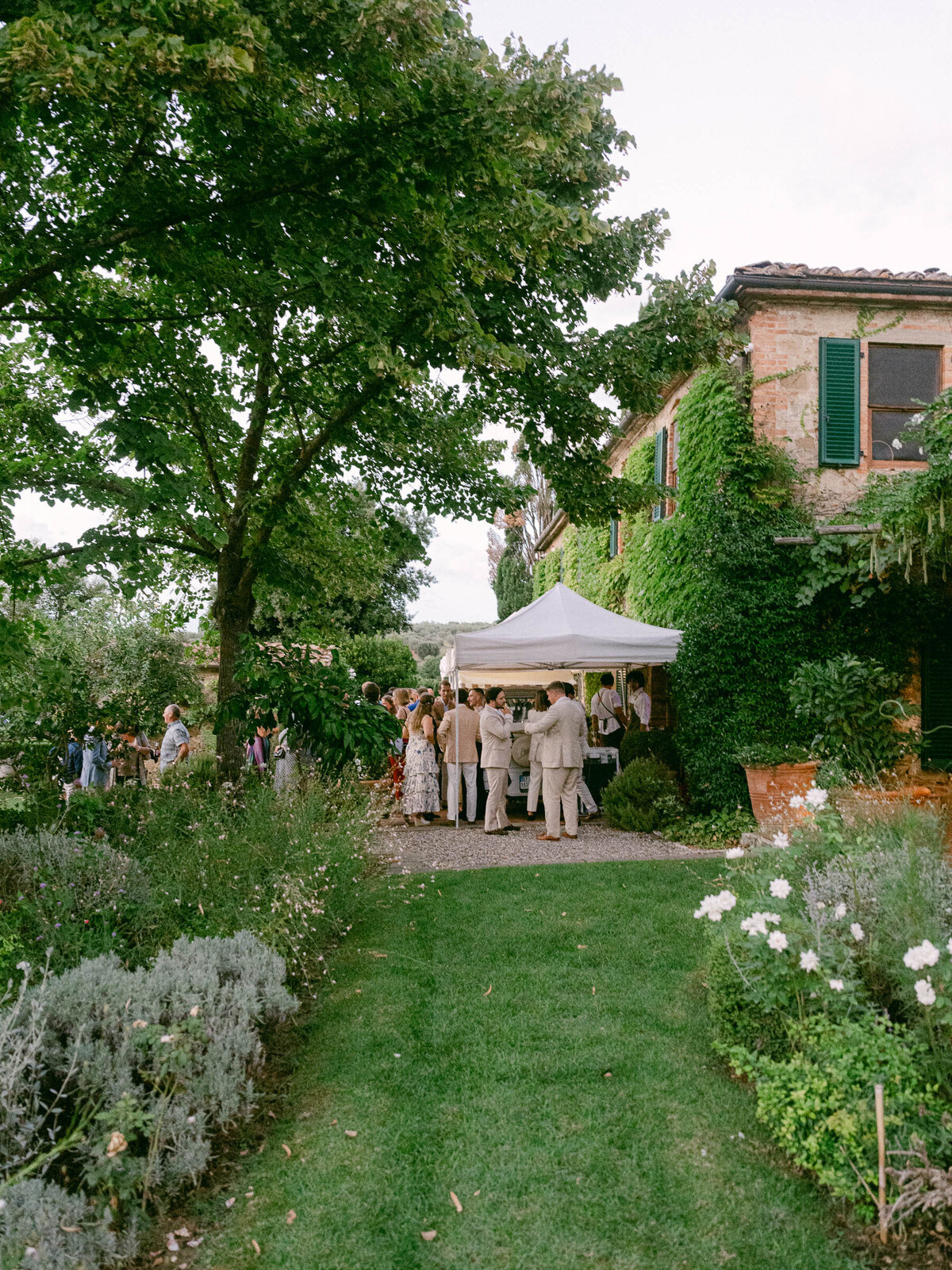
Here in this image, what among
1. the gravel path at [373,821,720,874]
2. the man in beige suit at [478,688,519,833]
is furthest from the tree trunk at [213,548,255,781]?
the man in beige suit at [478,688,519,833]

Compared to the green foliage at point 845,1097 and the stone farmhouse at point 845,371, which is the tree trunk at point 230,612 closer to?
the stone farmhouse at point 845,371

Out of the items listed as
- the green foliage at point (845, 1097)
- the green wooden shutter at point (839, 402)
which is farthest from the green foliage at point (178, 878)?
the green wooden shutter at point (839, 402)

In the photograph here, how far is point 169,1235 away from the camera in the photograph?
9.11 ft

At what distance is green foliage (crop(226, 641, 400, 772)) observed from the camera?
279 inches

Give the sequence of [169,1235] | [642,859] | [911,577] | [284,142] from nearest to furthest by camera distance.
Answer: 1. [169,1235]
2. [284,142]
3. [642,859]
4. [911,577]

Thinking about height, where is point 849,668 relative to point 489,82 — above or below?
below

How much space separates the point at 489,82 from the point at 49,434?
14.1 feet

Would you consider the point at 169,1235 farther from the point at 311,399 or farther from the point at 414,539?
the point at 414,539

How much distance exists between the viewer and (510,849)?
9617mm

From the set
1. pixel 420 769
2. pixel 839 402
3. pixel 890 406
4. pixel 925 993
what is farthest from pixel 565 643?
pixel 925 993

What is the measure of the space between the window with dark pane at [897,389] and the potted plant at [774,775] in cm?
431

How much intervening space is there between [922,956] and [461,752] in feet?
29.1

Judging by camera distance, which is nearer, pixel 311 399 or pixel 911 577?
pixel 311 399

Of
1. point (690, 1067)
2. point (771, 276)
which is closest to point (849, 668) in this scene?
point (771, 276)
